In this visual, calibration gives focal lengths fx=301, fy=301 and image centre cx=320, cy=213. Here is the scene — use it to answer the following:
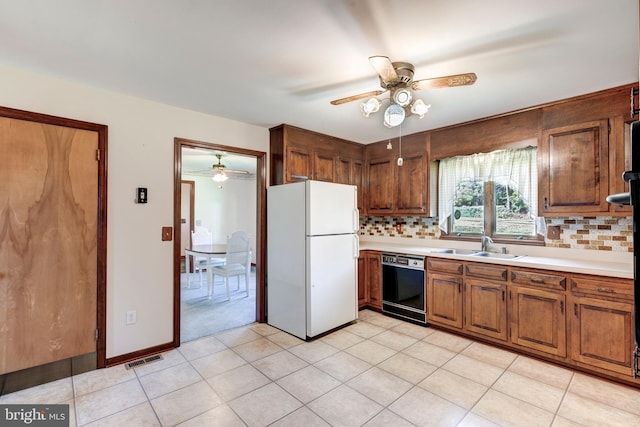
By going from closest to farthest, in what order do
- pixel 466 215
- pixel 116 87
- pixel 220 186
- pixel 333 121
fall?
pixel 116 87 < pixel 333 121 < pixel 466 215 < pixel 220 186

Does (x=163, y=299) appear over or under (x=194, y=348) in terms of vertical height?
over

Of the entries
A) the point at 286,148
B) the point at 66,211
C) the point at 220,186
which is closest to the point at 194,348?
the point at 66,211

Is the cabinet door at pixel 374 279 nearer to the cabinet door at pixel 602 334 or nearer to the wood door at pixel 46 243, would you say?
the cabinet door at pixel 602 334

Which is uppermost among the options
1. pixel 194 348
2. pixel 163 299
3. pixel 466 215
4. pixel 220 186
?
pixel 220 186

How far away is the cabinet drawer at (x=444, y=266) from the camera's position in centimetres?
312

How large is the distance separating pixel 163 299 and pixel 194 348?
56 centimetres

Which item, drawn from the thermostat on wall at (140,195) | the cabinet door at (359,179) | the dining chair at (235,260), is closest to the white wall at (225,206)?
the dining chair at (235,260)

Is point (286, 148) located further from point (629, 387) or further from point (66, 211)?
point (629, 387)

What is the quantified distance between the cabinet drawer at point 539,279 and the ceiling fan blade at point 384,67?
208cm

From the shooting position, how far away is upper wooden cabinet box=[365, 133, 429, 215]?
3812mm

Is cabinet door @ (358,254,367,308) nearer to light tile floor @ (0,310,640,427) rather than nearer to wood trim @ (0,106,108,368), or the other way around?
light tile floor @ (0,310,640,427)

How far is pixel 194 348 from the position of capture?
2.90m

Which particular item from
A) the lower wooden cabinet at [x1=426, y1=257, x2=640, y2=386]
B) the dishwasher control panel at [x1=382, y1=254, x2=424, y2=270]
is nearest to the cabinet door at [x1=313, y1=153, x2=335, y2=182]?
the dishwasher control panel at [x1=382, y1=254, x2=424, y2=270]

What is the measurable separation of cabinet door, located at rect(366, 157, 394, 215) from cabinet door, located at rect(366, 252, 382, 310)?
71 cm
